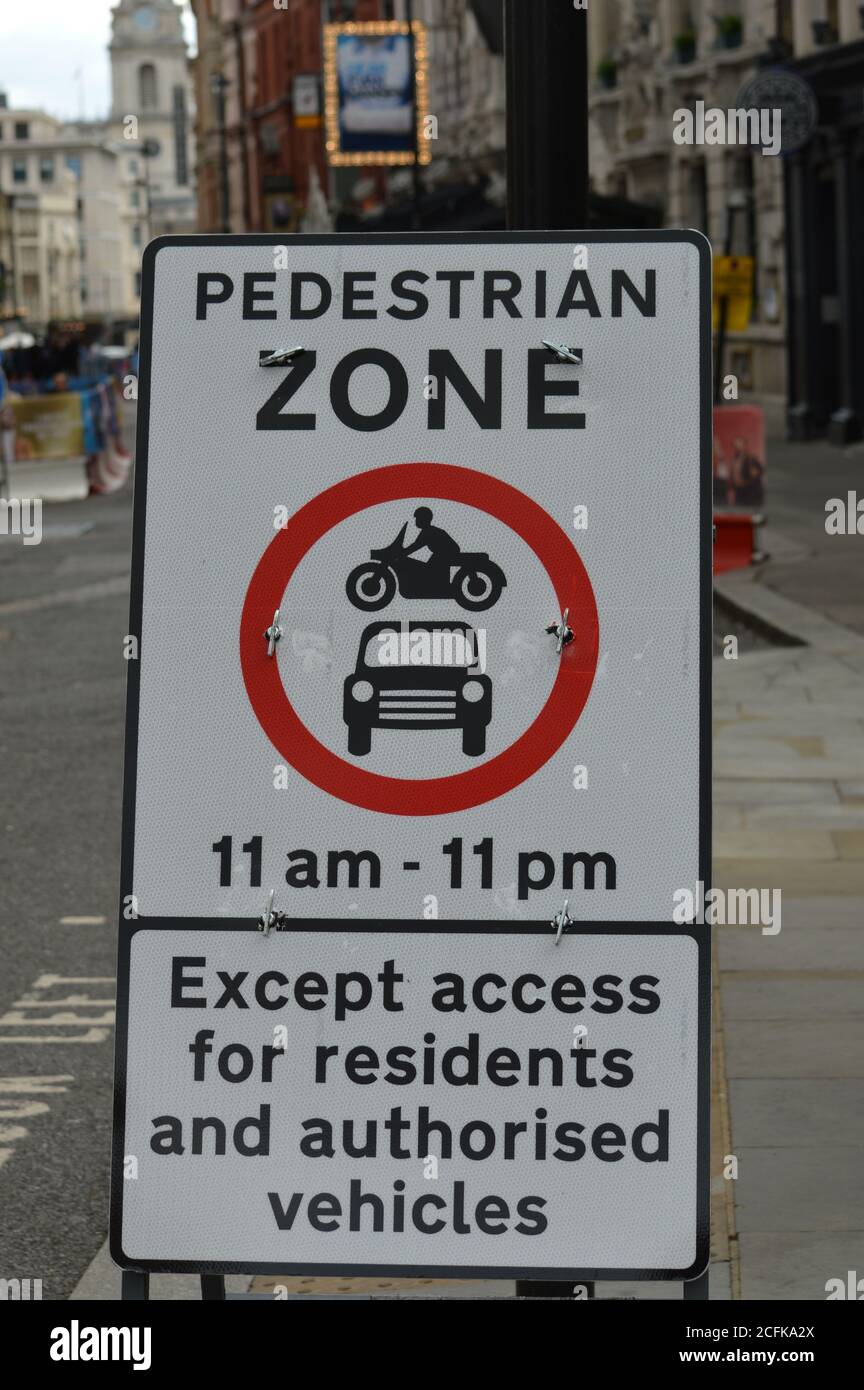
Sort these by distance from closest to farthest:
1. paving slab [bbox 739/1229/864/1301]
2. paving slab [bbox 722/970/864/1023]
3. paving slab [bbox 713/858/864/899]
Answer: paving slab [bbox 739/1229/864/1301] < paving slab [bbox 722/970/864/1023] < paving slab [bbox 713/858/864/899]

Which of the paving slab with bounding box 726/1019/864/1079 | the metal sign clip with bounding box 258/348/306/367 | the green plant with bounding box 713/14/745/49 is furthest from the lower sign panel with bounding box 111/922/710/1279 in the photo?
the green plant with bounding box 713/14/745/49

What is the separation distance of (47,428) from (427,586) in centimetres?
3017

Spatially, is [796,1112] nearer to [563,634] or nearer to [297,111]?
[563,634]

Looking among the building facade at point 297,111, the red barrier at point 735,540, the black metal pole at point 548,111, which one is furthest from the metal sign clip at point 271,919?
the building facade at point 297,111

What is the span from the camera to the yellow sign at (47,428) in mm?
32375

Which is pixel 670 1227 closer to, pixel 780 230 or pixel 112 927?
pixel 112 927

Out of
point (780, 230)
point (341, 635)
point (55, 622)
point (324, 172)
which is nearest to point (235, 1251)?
point (341, 635)

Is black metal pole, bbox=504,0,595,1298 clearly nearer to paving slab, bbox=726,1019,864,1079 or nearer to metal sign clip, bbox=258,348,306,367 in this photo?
metal sign clip, bbox=258,348,306,367

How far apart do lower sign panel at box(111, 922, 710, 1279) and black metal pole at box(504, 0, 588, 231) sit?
4.16 feet

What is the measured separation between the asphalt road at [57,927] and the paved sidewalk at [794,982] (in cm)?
144

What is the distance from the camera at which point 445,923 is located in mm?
3168

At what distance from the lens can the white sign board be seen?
3.16m

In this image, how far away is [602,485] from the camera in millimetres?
3184

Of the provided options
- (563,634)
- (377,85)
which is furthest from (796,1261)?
(377,85)
